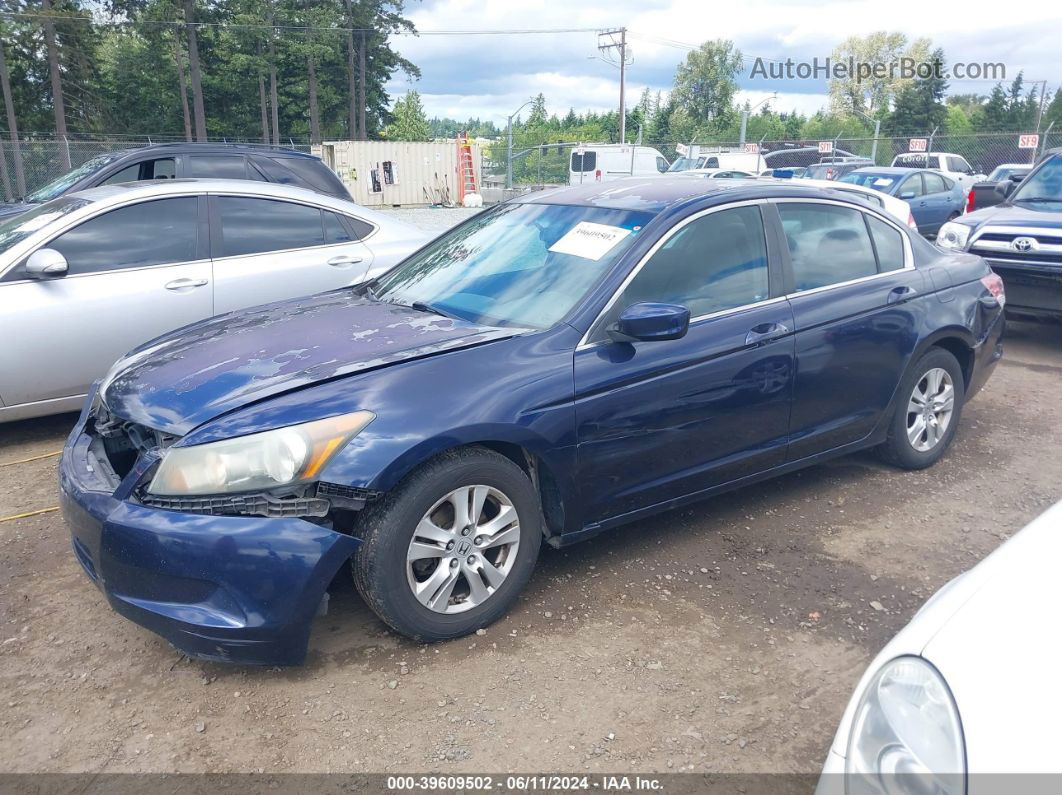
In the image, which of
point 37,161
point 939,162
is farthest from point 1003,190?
point 37,161

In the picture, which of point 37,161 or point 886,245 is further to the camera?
point 37,161

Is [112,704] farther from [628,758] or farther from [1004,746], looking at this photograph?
[1004,746]

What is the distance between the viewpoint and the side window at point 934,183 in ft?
49.6

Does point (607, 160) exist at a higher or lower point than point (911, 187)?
higher

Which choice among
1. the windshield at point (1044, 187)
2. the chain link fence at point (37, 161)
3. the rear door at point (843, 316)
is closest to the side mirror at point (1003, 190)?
the windshield at point (1044, 187)

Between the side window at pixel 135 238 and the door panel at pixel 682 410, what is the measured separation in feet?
11.1

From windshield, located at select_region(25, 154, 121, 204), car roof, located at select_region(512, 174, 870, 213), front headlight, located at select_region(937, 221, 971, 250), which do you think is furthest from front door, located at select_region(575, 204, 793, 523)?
windshield, located at select_region(25, 154, 121, 204)

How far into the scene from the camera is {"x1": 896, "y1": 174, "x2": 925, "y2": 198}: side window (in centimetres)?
1480

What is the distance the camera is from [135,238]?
5289 millimetres

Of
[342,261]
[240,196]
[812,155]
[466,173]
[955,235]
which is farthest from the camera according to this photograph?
[466,173]

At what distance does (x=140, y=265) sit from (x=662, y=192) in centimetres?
334

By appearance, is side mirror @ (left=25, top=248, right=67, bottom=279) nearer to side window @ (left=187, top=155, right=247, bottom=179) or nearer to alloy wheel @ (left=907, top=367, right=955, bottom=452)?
side window @ (left=187, top=155, right=247, bottom=179)

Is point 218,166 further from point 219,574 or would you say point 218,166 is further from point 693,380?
point 219,574

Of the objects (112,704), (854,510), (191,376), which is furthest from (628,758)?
(854,510)
